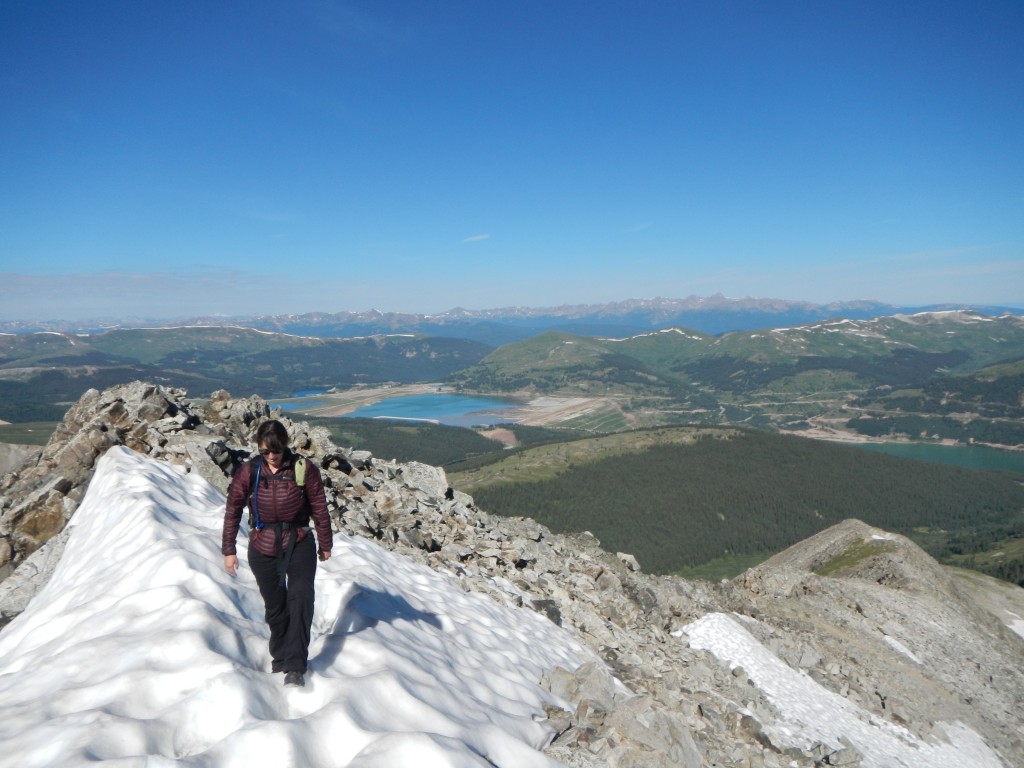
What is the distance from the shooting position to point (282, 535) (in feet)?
28.8

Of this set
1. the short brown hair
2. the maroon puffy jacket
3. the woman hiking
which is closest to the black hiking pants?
the woman hiking

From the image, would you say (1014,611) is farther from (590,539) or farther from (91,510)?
(91,510)

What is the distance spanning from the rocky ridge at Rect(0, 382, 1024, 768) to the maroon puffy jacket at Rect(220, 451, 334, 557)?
19.4ft

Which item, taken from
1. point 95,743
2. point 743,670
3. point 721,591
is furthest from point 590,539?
point 95,743

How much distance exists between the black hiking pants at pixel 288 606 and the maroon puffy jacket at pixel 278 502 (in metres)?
0.23

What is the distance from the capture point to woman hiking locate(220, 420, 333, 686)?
857cm

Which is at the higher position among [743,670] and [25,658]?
[25,658]

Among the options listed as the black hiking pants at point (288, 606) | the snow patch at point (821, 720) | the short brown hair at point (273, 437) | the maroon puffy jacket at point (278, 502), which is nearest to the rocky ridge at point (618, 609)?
the snow patch at point (821, 720)

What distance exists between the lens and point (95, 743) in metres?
6.45

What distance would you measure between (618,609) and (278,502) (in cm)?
1735

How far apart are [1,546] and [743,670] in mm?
25997

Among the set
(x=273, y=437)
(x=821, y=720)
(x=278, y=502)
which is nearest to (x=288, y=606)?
(x=278, y=502)

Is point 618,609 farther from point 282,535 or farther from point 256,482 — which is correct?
point 256,482

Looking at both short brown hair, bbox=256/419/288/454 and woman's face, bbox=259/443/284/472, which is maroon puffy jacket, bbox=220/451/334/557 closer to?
woman's face, bbox=259/443/284/472
